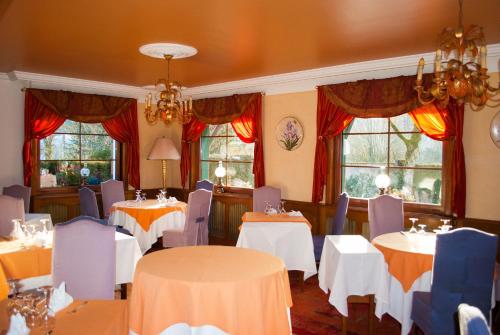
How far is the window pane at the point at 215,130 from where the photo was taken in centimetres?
770

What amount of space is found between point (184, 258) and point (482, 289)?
7.02ft

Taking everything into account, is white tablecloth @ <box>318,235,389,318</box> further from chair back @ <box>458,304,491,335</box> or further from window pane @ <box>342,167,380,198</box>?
window pane @ <box>342,167,380,198</box>

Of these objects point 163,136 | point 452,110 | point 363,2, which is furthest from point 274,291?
point 163,136

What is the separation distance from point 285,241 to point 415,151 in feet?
6.81

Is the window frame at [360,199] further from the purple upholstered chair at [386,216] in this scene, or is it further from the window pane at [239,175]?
the window pane at [239,175]

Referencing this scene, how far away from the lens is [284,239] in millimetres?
5004

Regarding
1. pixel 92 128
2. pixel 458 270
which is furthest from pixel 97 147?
pixel 458 270

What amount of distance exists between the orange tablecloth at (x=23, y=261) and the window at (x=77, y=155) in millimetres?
3653

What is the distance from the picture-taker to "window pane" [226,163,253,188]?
7.30 m

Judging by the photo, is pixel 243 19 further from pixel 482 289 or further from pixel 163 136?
pixel 163 136

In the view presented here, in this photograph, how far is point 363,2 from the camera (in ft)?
10.9

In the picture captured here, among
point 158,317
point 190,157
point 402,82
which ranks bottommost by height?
point 158,317

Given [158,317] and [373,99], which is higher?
[373,99]

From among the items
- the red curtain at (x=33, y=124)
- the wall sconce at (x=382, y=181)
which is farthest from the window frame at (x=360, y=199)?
the red curtain at (x=33, y=124)
